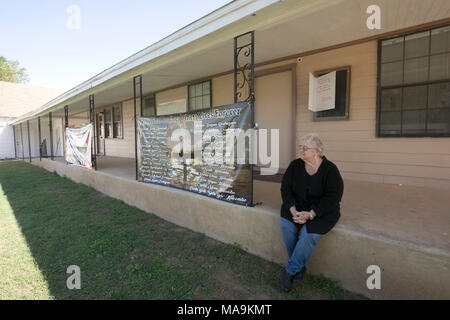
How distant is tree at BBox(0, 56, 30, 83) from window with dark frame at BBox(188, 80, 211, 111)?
36989 mm

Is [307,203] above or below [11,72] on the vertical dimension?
below

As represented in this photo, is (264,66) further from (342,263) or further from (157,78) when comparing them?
(342,263)

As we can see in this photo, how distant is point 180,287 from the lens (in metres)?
2.41

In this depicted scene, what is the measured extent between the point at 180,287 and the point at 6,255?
7.73ft

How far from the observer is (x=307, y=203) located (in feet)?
7.80

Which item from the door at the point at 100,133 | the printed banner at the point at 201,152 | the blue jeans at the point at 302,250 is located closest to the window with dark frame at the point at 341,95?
the printed banner at the point at 201,152

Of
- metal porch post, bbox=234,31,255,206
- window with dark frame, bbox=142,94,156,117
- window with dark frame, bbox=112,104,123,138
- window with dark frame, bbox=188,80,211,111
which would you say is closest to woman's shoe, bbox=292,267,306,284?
metal porch post, bbox=234,31,255,206

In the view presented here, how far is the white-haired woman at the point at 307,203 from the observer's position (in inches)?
87.9

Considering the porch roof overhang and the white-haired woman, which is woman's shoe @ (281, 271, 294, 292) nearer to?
the white-haired woman

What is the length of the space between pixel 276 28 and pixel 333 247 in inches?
116

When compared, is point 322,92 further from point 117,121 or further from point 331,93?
point 117,121

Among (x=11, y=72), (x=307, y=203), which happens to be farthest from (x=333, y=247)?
(x=11, y=72)

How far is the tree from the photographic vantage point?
32.3 m
